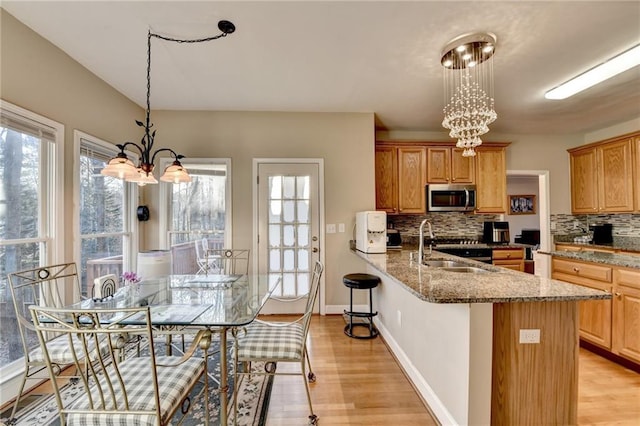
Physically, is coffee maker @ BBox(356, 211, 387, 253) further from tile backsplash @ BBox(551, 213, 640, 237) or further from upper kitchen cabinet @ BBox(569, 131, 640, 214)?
tile backsplash @ BBox(551, 213, 640, 237)

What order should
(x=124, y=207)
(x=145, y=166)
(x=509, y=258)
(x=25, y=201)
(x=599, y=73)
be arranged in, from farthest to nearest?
(x=509, y=258), (x=124, y=207), (x=599, y=73), (x=25, y=201), (x=145, y=166)

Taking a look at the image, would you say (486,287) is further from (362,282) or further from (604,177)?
(604,177)

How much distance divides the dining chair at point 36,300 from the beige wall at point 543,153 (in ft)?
13.4

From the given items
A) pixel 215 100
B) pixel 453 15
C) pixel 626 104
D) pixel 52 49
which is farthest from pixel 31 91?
pixel 626 104

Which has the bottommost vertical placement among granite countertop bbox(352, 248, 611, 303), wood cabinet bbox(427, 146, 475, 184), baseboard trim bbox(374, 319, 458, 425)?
baseboard trim bbox(374, 319, 458, 425)

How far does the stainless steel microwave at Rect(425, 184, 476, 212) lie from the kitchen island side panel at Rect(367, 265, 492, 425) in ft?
6.76

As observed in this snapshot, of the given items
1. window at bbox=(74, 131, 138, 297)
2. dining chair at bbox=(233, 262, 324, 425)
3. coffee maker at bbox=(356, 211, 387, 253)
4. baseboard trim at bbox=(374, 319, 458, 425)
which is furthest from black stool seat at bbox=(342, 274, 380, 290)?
window at bbox=(74, 131, 138, 297)

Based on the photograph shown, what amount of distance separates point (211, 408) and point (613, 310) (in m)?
3.31

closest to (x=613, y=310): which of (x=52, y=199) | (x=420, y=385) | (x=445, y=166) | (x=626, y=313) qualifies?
(x=626, y=313)

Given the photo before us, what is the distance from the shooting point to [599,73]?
8.36ft

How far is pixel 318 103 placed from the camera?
3539 mm

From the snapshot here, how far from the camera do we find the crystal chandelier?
7.27ft

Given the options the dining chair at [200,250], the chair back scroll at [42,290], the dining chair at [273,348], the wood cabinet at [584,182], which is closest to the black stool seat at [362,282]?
the dining chair at [273,348]

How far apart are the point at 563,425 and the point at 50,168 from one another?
3.85 metres
